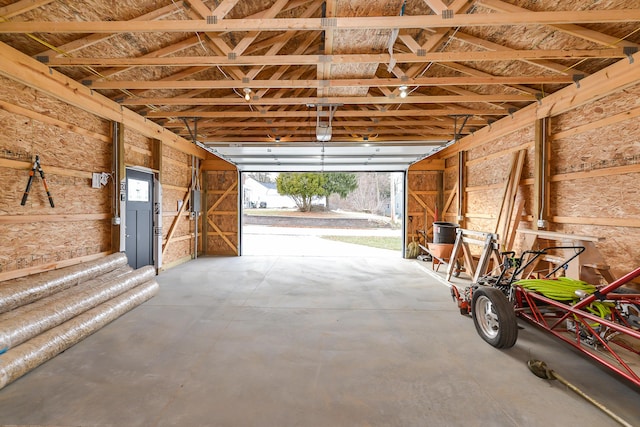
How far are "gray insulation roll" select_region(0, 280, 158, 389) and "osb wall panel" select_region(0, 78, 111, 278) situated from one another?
122cm

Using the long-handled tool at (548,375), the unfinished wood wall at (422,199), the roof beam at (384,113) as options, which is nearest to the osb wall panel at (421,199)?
the unfinished wood wall at (422,199)

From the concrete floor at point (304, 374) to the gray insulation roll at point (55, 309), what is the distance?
380mm

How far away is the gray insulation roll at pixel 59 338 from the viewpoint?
2.43 metres

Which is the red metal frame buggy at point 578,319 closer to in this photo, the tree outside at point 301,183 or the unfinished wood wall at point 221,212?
the unfinished wood wall at point 221,212

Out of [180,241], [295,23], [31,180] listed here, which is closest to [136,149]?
[31,180]

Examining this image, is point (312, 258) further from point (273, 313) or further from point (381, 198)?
point (381, 198)

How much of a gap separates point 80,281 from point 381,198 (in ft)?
103

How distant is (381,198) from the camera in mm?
33094

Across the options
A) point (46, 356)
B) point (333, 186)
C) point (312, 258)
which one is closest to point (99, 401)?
point (46, 356)

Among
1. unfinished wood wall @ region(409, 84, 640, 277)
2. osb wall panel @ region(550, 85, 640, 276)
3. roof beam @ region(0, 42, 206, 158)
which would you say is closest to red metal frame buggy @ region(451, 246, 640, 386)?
osb wall panel @ region(550, 85, 640, 276)

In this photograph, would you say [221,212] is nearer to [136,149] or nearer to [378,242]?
[136,149]

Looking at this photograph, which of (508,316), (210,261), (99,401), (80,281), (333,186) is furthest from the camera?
(333,186)

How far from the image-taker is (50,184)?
4023mm

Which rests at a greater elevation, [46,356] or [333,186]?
[333,186]
